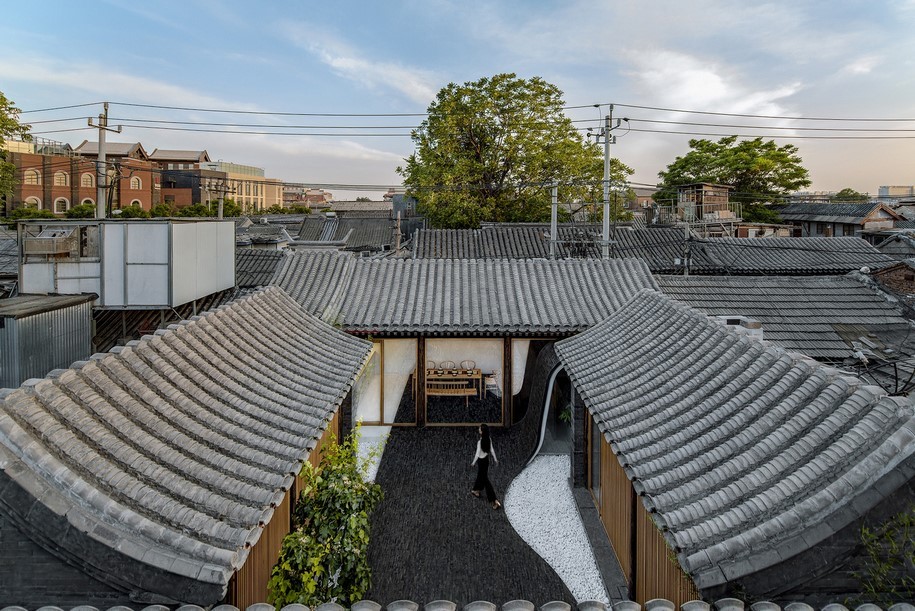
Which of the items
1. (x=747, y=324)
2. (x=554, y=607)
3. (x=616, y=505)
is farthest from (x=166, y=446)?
(x=747, y=324)

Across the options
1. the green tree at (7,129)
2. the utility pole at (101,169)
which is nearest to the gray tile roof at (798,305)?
the utility pole at (101,169)

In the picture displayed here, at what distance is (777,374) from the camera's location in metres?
6.01

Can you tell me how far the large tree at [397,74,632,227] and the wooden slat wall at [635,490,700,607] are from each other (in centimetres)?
2792

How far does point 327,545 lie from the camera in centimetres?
577

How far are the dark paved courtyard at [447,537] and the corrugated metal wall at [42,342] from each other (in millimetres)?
5948

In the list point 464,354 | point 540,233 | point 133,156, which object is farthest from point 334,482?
point 133,156

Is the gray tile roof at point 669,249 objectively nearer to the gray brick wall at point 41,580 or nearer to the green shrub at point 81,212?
the gray brick wall at point 41,580

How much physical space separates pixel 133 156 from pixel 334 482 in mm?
67844

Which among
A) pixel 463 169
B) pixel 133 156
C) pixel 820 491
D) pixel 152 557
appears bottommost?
pixel 152 557

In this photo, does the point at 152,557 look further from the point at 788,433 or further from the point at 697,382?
the point at 697,382

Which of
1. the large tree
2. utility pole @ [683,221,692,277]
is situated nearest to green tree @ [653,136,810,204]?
the large tree

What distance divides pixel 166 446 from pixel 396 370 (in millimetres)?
9046

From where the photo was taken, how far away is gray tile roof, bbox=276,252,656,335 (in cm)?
1241

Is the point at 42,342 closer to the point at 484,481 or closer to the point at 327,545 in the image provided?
the point at 327,545
